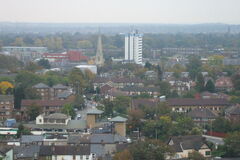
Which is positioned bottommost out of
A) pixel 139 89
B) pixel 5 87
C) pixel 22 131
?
pixel 139 89

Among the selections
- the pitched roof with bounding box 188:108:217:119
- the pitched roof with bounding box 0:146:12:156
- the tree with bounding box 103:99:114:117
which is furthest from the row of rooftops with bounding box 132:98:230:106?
the pitched roof with bounding box 0:146:12:156

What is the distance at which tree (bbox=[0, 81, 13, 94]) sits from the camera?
2206cm

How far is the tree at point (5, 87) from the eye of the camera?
22.1 metres

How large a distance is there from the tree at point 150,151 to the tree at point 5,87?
10244mm

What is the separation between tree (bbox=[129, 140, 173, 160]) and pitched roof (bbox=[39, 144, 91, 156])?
3.72 ft

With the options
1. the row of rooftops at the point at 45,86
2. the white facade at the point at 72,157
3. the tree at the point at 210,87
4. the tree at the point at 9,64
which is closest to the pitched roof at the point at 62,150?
the white facade at the point at 72,157

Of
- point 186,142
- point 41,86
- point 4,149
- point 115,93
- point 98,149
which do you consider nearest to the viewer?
point 4,149

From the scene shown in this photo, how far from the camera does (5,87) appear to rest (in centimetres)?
2273

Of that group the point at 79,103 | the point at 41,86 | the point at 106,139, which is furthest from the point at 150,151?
the point at 41,86

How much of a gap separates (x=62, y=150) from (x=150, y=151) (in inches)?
76.9

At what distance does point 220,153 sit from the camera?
13.3 meters

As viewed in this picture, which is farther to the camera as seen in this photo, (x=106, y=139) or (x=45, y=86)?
(x=45, y=86)

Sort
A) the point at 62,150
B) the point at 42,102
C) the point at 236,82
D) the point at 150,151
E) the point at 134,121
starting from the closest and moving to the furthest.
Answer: the point at 150,151 < the point at 62,150 < the point at 134,121 < the point at 42,102 < the point at 236,82

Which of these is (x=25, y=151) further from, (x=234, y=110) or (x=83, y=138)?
(x=234, y=110)
